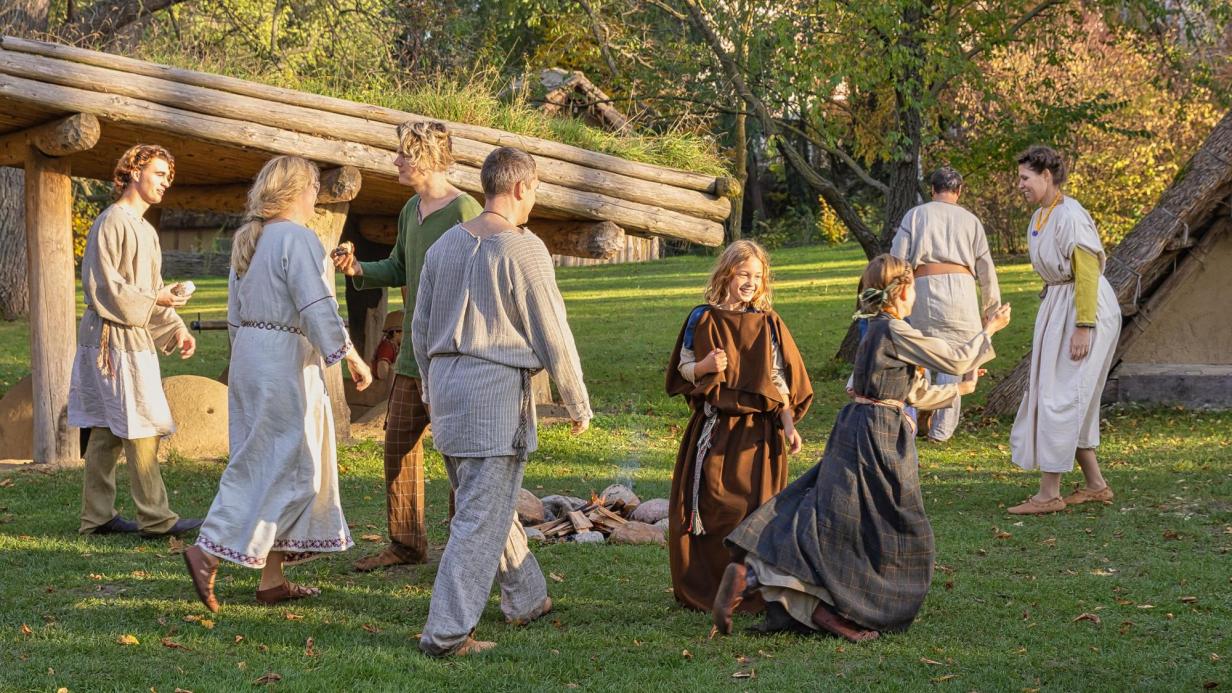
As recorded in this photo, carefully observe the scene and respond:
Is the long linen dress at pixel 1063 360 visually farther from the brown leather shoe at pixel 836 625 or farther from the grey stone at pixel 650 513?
the brown leather shoe at pixel 836 625

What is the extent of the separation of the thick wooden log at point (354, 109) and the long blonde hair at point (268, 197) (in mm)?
3611

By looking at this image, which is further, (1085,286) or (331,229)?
(331,229)

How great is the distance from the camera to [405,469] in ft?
21.2

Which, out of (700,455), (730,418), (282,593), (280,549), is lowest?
(282,593)

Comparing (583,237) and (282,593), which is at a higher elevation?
(583,237)

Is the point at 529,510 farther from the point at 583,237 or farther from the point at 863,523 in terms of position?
the point at 583,237

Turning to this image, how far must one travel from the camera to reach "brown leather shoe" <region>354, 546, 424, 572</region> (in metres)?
6.48

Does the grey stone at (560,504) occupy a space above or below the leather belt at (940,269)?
below

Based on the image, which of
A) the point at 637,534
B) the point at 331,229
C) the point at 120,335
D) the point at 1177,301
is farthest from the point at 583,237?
the point at 1177,301

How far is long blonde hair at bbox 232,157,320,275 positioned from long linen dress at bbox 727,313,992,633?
2.32 metres

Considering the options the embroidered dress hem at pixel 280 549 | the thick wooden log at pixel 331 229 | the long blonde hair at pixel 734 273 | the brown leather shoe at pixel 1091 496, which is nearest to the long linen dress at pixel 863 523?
the long blonde hair at pixel 734 273

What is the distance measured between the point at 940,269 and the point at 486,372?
5.63 meters

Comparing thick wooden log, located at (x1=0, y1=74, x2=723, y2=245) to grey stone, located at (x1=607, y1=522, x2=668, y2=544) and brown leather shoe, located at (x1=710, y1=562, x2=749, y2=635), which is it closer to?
grey stone, located at (x1=607, y1=522, x2=668, y2=544)

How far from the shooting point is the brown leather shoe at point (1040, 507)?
312 inches
